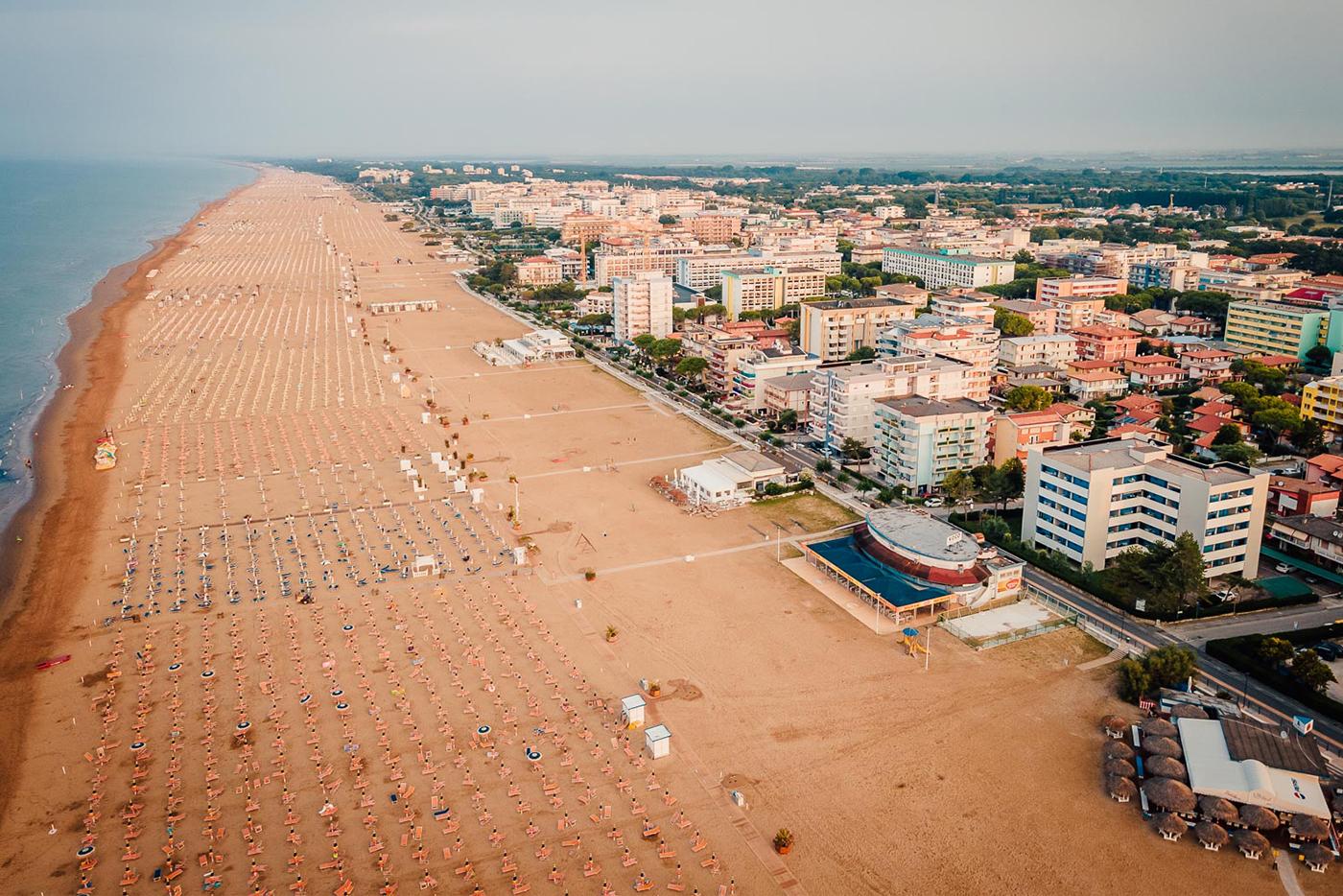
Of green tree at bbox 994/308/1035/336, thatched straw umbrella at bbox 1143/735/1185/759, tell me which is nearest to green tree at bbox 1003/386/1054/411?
green tree at bbox 994/308/1035/336

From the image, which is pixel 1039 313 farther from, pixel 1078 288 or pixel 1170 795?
pixel 1170 795

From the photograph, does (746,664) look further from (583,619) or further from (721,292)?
(721,292)

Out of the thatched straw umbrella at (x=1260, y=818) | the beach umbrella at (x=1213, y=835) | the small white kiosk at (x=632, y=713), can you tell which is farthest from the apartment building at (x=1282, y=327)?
the small white kiosk at (x=632, y=713)

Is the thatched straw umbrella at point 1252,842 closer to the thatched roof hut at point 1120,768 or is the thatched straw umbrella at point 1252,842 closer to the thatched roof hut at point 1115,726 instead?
the thatched roof hut at point 1120,768

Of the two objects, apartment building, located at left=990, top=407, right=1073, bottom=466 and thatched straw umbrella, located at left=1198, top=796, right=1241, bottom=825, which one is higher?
apartment building, located at left=990, top=407, right=1073, bottom=466

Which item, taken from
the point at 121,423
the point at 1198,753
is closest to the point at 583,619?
the point at 1198,753

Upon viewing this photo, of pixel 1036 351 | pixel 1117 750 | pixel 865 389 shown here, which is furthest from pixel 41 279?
pixel 1117 750

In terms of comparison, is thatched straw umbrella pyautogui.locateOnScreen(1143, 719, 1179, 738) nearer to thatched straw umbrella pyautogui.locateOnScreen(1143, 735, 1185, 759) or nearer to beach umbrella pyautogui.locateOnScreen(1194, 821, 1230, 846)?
thatched straw umbrella pyautogui.locateOnScreen(1143, 735, 1185, 759)
